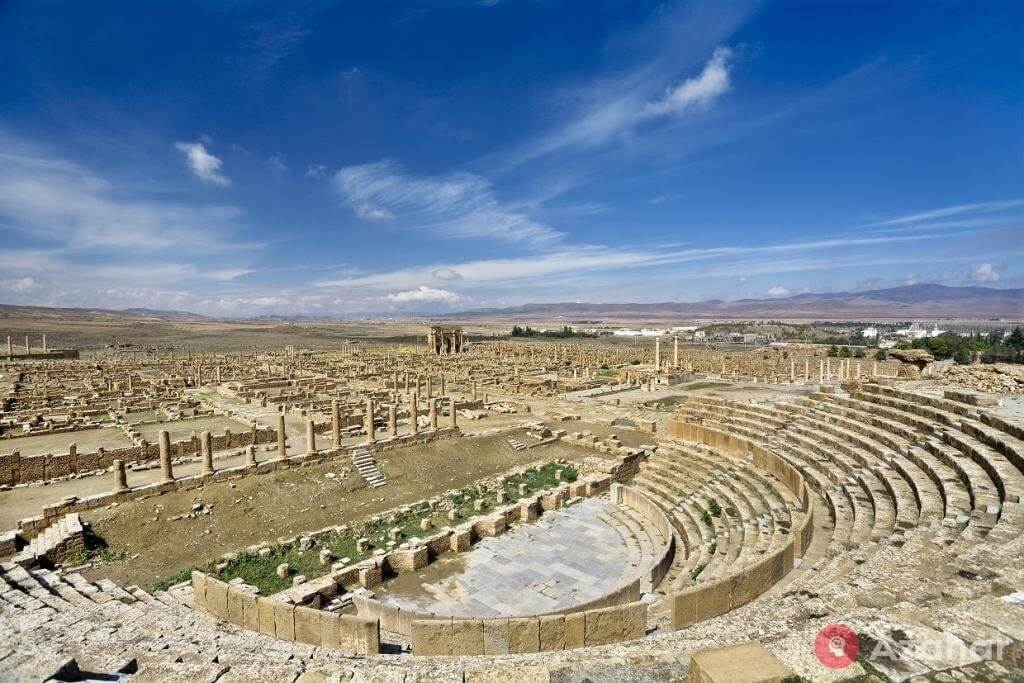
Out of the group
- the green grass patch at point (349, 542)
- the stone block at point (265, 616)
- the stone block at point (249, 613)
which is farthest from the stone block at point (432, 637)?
the green grass patch at point (349, 542)

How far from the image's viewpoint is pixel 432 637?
7.68 m

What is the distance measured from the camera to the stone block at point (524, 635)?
24.3 feet

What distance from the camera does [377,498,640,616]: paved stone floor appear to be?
11.9 meters

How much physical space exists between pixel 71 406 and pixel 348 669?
42509 millimetres

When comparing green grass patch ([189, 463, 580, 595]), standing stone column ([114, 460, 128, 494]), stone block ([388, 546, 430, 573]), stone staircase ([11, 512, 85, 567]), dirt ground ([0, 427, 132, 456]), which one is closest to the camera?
green grass patch ([189, 463, 580, 595])

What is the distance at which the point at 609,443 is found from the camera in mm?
26078

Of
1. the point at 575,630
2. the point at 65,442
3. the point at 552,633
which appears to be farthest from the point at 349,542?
the point at 65,442

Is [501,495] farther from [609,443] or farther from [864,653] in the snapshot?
[864,653]

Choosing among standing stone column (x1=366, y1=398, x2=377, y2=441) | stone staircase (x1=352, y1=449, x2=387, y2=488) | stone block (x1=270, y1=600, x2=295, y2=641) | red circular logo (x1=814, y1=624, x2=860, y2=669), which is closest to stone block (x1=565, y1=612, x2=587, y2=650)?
red circular logo (x1=814, y1=624, x2=860, y2=669)

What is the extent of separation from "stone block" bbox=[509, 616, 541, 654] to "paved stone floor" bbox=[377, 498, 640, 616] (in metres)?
4.21

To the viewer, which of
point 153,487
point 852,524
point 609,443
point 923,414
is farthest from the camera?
point 609,443

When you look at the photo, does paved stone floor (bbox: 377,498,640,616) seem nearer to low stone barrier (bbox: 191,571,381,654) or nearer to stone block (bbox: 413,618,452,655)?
low stone barrier (bbox: 191,571,381,654)

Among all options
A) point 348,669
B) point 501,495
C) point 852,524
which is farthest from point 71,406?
point 852,524

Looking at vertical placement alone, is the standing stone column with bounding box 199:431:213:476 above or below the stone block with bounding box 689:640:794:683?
below
